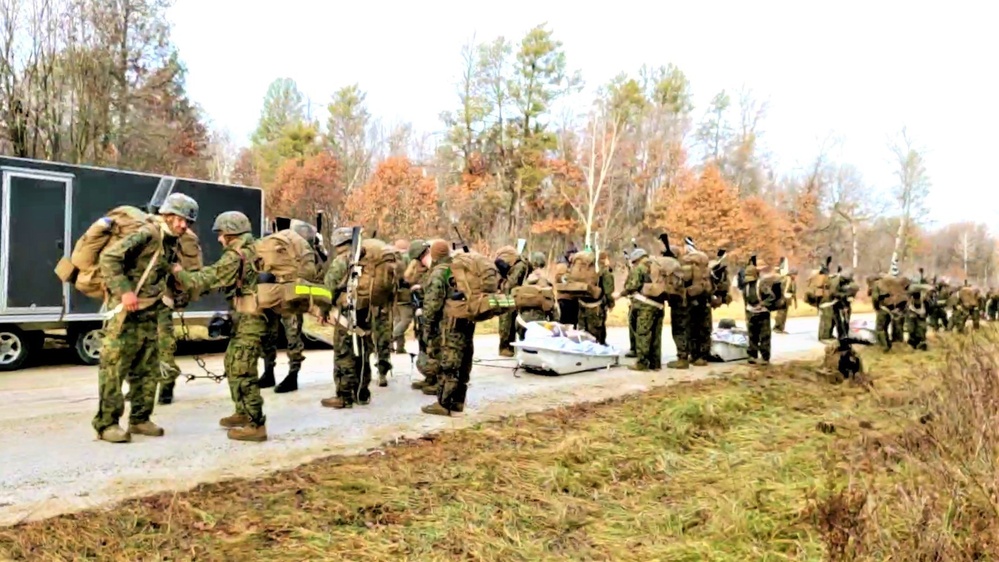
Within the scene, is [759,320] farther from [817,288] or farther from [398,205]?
[398,205]

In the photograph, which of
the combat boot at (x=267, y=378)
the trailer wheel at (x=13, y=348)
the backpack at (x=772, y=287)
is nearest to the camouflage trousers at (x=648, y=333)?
the backpack at (x=772, y=287)

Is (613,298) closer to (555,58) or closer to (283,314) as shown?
(283,314)

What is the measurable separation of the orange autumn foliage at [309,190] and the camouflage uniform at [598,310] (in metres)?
26.5

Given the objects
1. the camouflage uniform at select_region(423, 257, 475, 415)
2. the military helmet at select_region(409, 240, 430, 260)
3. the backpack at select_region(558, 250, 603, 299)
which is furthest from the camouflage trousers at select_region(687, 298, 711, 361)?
the camouflage uniform at select_region(423, 257, 475, 415)

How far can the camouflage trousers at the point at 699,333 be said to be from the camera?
14.1 metres

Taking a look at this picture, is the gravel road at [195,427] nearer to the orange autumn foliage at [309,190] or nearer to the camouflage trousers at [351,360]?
the camouflage trousers at [351,360]

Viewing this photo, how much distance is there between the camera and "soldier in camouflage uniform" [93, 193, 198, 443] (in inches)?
255

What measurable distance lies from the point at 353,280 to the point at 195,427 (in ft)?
7.53

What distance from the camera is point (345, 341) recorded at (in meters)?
8.51

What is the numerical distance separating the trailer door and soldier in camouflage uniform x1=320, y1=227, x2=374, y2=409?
554 cm

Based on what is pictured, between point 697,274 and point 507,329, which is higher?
point 697,274

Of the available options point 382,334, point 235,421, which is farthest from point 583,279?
point 235,421

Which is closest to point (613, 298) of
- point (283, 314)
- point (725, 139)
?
point (283, 314)

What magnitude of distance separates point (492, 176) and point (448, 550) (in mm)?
38717
